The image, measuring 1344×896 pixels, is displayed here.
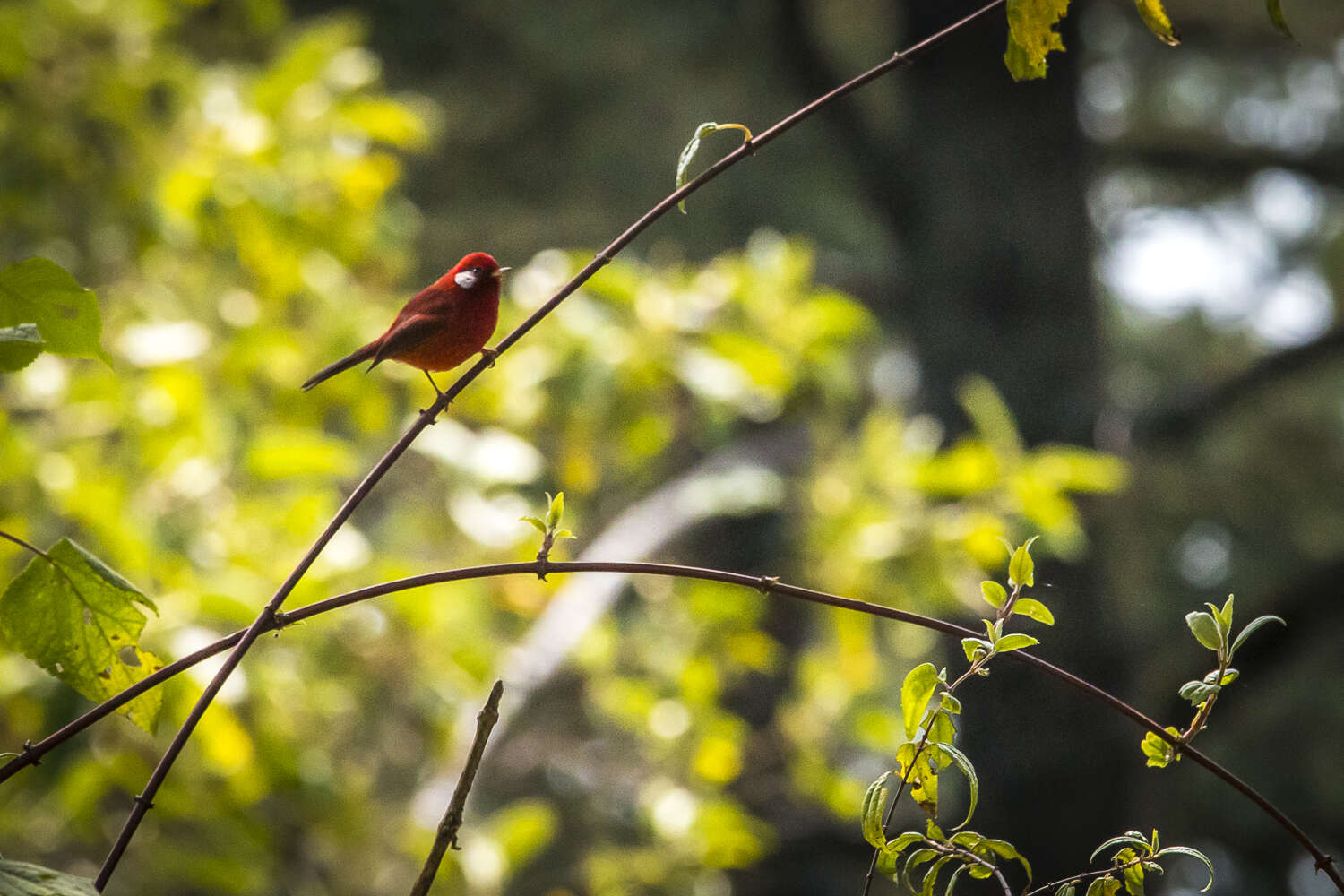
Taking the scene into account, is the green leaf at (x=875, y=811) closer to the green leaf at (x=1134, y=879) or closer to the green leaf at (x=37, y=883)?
the green leaf at (x=1134, y=879)

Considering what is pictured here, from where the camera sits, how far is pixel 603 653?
7.26ft

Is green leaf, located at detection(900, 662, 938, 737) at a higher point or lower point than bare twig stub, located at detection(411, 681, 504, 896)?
higher

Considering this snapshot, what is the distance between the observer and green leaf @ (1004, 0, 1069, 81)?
0.50 meters

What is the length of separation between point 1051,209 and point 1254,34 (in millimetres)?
1390

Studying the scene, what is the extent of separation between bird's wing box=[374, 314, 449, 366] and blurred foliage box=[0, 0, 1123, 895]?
32.6 inches

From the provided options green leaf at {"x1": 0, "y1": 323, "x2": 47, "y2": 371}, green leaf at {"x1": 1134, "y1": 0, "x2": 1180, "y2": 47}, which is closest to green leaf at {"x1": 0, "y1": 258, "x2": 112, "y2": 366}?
green leaf at {"x1": 0, "y1": 323, "x2": 47, "y2": 371}

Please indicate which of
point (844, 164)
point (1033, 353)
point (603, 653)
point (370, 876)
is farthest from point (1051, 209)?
point (370, 876)

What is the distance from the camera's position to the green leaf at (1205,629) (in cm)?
48

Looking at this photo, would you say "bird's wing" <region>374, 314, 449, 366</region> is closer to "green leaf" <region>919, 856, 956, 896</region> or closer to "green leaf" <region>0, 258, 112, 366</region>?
"green leaf" <region>0, 258, 112, 366</region>

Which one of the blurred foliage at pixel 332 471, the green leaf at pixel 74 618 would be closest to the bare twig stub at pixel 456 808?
the green leaf at pixel 74 618

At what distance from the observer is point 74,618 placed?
0.52 m

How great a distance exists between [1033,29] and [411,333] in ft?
1.29

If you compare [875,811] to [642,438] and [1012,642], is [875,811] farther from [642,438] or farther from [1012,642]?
[642,438]

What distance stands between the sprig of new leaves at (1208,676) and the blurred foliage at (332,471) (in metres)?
1.15
